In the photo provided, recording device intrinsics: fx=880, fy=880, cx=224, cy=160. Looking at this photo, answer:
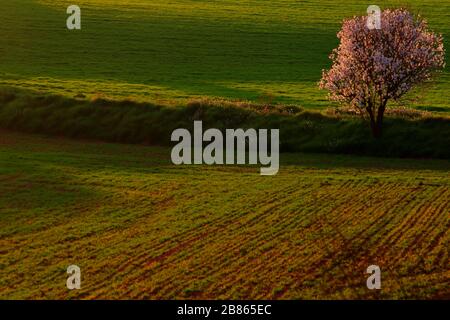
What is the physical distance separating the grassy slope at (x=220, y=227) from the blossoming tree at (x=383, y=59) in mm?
5039

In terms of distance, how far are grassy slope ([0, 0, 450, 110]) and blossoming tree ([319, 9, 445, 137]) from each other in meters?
9.86

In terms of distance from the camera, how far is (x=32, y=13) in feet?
343

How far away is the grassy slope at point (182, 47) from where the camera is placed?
7169 cm

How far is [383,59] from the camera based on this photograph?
53.6 m

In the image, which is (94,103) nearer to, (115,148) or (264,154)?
(115,148)

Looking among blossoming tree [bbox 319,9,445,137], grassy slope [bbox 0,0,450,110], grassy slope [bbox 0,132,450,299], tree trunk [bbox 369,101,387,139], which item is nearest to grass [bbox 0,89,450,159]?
tree trunk [bbox 369,101,387,139]

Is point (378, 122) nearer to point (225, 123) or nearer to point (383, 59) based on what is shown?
point (383, 59)

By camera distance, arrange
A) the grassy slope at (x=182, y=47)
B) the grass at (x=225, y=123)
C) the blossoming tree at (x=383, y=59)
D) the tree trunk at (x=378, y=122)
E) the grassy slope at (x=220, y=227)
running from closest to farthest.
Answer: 1. the grassy slope at (x=220, y=227)
2. the blossoming tree at (x=383, y=59)
3. the grass at (x=225, y=123)
4. the tree trunk at (x=378, y=122)
5. the grassy slope at (x=182, y=47)

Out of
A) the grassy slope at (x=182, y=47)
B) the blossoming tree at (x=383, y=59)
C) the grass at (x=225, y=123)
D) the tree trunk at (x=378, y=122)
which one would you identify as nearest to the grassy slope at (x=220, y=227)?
the grass at (x=225, y=123)

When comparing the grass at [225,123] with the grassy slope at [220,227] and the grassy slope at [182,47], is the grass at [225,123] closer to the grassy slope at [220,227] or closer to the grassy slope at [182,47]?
the grassy slope at [220,227]

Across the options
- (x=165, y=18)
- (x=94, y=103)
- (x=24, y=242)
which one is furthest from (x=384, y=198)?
(x=165, y=18)

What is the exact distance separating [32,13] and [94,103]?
46.2 m

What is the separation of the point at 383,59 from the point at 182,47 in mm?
38860

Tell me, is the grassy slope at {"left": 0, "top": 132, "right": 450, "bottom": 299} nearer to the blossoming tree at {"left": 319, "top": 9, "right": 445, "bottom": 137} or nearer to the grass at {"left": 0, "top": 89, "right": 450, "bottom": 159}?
the grass at {"left": 0, "top": 89, "right": 450, "bottom": 159}
